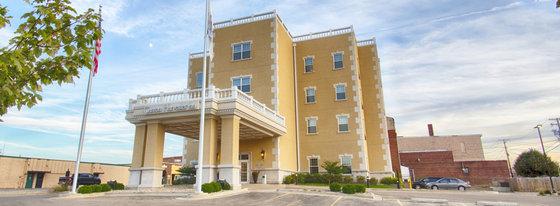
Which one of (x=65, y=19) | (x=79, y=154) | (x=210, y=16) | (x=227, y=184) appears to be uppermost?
(x=210, y=16)

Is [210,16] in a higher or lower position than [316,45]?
lower

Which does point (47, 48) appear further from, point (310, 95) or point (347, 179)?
point (310, 95)

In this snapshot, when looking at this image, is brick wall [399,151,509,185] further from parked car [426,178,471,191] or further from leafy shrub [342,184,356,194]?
leafy shrub [342,184,356,194]

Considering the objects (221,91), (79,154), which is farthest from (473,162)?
(79,154)

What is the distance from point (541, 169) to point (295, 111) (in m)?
21.3

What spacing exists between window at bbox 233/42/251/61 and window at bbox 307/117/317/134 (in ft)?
25.9

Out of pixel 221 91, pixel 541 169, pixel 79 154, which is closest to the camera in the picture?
pixel 79 154

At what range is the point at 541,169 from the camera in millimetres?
30906

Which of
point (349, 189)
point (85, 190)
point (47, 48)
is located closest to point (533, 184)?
point (349, 189)

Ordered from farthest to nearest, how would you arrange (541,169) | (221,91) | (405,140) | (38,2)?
(405,140) < (541,169) < (221,91) < (38,2)

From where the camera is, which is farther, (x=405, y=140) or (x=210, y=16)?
(x=405, y=140)

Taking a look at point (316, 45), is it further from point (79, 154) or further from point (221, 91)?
point (79, 154)

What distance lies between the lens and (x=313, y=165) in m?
31.7

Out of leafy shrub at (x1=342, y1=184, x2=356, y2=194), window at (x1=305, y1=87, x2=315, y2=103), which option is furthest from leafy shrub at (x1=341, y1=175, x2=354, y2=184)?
leafy shrub at (x1=342, y1=184, x2=356, y2=194)
